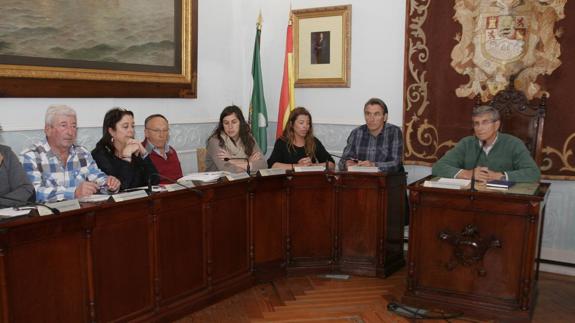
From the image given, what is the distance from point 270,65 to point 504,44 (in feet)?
8.06

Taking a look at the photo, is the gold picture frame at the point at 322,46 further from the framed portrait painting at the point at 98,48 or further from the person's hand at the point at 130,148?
the person's hand at the point at 130,148

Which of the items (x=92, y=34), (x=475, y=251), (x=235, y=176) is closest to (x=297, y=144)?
(x=235, y=176)

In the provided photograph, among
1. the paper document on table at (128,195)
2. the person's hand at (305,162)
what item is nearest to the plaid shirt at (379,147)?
the person's hand at (305,162)

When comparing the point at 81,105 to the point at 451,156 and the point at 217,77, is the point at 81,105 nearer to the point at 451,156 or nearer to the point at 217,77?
the point at 217,77

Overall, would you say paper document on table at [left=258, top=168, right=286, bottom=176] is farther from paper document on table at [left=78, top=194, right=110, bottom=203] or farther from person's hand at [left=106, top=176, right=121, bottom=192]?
paper document on table at [left=78, top=194, right=110, bottom=203]

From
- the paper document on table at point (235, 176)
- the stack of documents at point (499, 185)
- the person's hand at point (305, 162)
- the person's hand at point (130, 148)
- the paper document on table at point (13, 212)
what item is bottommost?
the paper document on table at point (13, 212)

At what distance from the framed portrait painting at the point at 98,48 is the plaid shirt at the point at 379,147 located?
1.72 metres

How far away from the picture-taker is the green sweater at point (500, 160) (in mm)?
3451

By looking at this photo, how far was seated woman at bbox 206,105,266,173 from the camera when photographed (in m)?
4.10

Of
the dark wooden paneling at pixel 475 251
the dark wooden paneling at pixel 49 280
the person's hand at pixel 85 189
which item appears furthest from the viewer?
the dark wooden paneling at pixel 475 251

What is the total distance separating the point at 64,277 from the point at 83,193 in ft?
1.67

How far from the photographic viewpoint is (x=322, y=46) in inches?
207

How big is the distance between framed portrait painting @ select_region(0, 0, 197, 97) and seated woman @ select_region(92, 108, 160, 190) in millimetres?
736

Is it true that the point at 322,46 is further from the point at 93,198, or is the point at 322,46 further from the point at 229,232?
the point at 93,198
